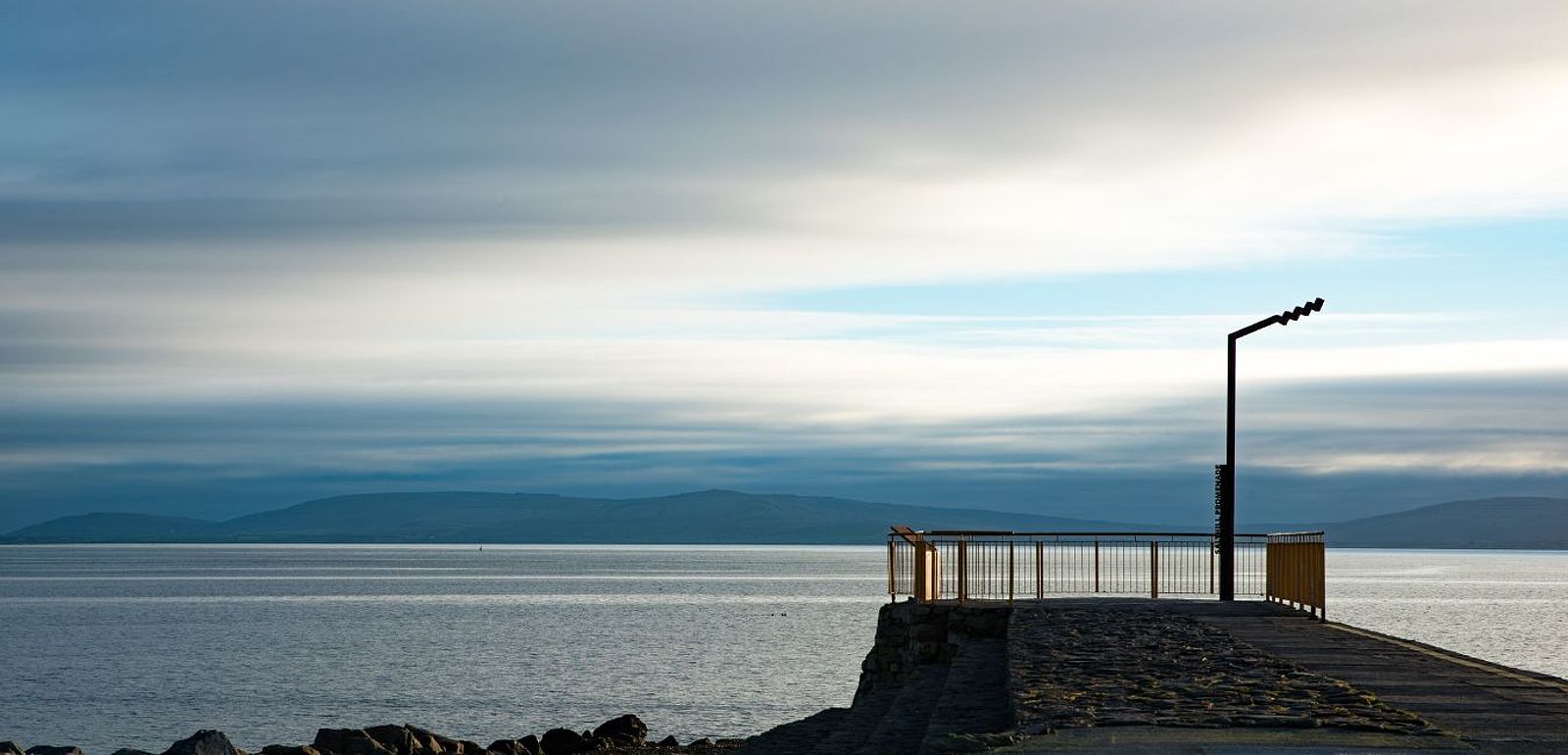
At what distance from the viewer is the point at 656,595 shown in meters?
132

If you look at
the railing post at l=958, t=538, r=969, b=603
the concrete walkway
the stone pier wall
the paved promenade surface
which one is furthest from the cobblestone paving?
the railing post at l=958, t=538, r=969, b=603

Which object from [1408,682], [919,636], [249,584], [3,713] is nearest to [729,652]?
[3,713]

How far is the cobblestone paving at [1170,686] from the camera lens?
13.8 metres

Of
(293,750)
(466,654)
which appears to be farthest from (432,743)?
(466,654)

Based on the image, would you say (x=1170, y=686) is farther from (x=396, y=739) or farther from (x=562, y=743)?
(x=562, y=743)

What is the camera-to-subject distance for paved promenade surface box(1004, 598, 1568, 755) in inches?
489

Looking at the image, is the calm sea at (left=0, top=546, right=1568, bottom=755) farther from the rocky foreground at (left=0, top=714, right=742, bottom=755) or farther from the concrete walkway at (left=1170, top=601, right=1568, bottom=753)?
the concrete walkway at (left=1170, top=601, right=1568, bottom=753)

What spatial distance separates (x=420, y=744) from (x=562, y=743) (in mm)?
4327

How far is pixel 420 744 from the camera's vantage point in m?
32.9

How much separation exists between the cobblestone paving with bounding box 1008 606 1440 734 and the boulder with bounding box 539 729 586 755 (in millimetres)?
14044

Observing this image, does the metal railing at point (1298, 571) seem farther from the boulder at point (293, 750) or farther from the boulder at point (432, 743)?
the boulder at point (293, 750)

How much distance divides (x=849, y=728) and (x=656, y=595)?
110 metres

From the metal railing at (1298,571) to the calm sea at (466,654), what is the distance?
599 inches

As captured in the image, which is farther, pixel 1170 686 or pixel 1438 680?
pixel 1438 680
